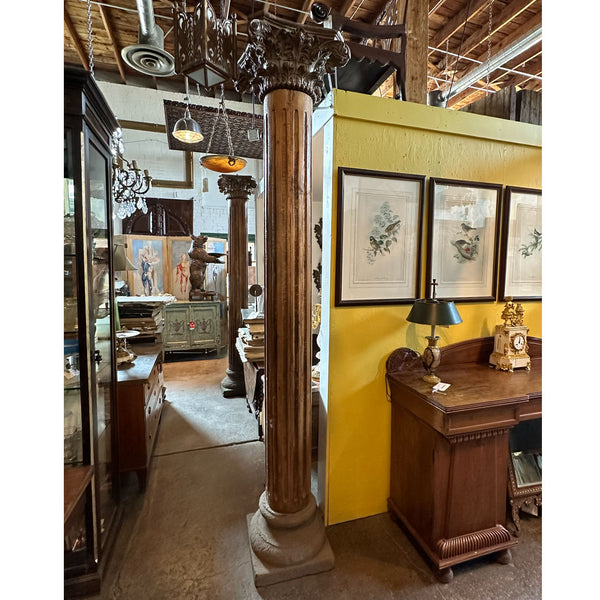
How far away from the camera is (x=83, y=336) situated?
58.1 inches

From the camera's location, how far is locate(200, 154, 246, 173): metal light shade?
3744 millimetres

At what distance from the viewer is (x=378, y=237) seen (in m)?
1.93

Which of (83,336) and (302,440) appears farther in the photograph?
(302,440)

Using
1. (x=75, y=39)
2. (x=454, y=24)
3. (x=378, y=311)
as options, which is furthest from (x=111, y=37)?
(x=378, y=311)

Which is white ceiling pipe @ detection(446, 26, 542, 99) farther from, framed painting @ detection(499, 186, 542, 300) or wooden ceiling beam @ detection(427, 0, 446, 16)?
framed painting @ detection(499, 186, 542, 300)

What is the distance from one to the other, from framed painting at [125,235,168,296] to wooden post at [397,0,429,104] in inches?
184

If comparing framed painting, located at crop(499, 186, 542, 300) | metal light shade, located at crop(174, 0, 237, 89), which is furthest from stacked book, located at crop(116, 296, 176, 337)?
framed painting, located at crop(499, 186, 542, 300)

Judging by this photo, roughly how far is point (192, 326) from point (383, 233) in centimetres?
447

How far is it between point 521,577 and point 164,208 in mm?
6449

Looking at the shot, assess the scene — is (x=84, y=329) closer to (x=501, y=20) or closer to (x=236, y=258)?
(x=236, y=258)

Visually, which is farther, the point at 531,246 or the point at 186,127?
the point at 186,127
